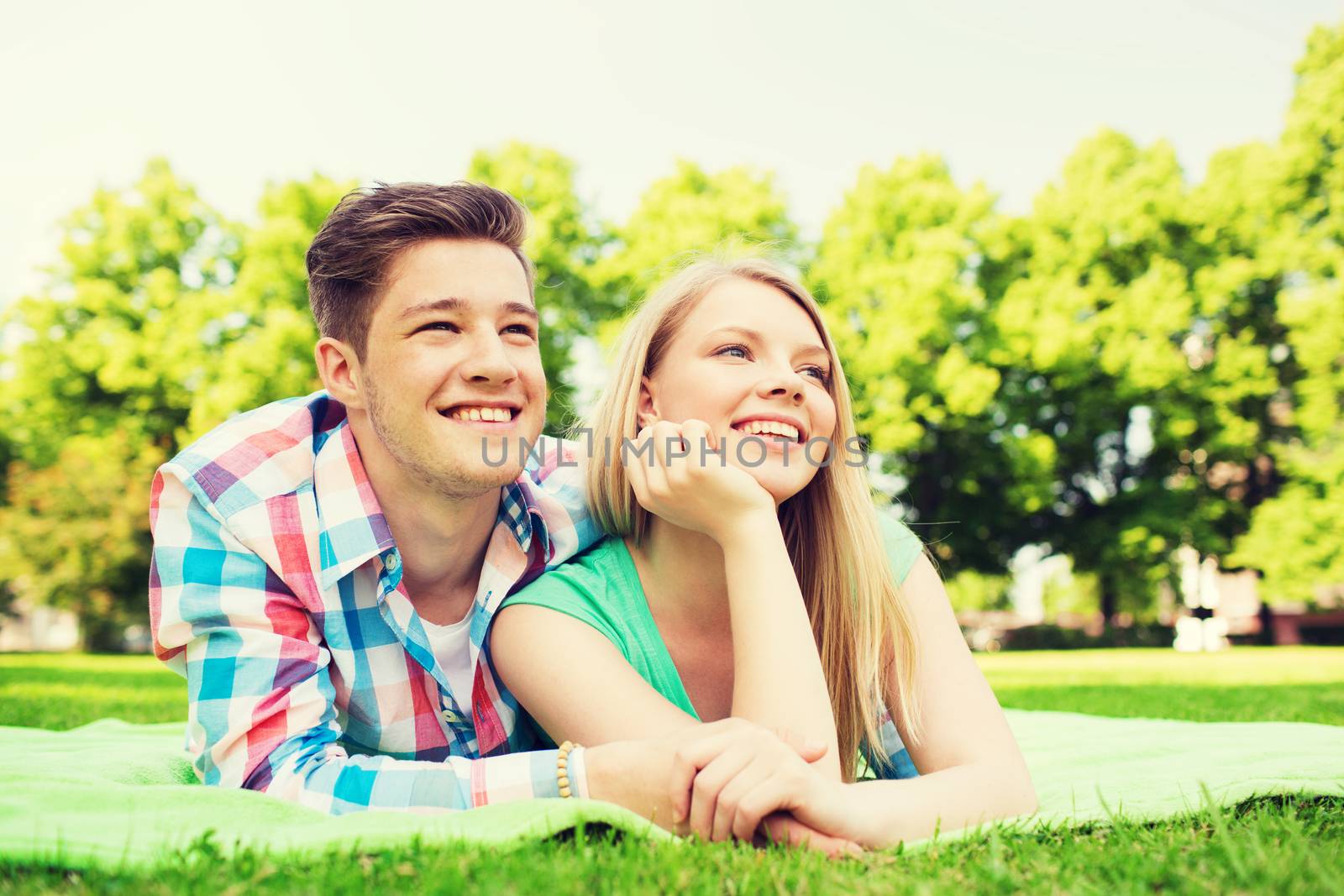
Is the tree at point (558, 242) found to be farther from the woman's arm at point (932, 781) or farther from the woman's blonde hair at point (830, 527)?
the woman's arm at point (932, 781)

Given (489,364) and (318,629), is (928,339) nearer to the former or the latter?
(489,364)

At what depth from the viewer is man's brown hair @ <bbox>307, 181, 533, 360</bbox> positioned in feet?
9.95

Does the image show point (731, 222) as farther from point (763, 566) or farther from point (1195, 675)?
point (763, 566)

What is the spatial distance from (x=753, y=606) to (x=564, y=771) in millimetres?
637

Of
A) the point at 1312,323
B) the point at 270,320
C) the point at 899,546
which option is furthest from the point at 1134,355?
the point at 899,546

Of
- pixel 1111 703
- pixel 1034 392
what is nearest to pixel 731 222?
pixel 1034 392

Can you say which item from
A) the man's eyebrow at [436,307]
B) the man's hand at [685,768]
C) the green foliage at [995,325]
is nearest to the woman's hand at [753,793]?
the man's hand at [685,768]

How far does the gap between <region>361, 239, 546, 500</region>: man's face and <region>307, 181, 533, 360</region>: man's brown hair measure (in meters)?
0.05

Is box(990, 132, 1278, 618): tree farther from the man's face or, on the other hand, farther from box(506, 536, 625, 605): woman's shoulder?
the man's face

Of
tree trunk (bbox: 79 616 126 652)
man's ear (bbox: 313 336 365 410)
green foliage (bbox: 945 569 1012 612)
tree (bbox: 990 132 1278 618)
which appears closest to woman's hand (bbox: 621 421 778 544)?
man's ear (bbox: 313 336 365 410)

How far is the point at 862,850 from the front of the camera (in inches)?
82.2

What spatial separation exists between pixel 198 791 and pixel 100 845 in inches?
19.7

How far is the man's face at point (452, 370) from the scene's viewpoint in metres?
2.88

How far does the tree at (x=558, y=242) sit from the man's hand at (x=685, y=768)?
1901 cm
